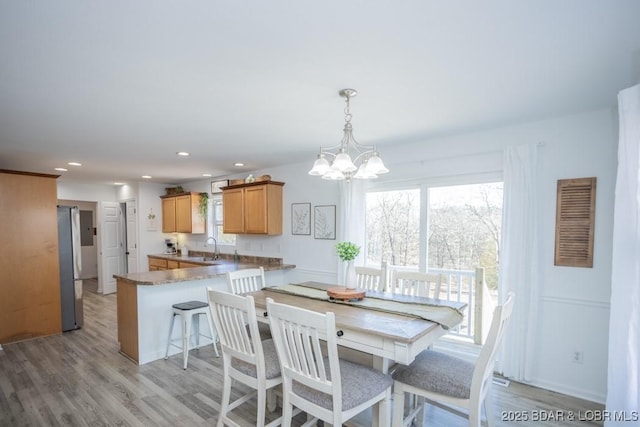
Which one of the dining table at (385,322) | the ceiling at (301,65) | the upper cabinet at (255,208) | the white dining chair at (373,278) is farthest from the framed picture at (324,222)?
the dining table at (385,322)

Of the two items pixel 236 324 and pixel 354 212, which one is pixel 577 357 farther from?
pixel 236 324

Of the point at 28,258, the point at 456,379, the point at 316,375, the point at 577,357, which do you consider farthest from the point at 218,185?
the point at 577,357

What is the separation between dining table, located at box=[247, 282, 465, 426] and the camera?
5.84ft

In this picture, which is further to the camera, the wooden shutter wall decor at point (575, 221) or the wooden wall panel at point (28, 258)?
the wooden wall panel at point (28, 258)

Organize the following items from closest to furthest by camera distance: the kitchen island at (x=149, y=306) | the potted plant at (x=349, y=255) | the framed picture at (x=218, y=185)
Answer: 1. the potted plant at (x=349, y=255)
2. the kitchen island at (x=149, y=306)
3. the framed picture at (x=218, y=185)

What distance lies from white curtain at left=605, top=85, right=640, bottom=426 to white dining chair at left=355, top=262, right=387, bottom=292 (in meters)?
1.64

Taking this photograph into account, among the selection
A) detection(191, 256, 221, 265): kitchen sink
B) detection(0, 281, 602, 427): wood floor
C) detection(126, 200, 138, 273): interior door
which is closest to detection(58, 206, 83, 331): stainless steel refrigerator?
detection(0, 281, 602, 427): wood floor

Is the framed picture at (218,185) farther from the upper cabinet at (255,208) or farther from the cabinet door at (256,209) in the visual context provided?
the cabinet door at (256,209)

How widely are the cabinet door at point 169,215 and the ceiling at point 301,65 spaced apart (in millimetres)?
3211

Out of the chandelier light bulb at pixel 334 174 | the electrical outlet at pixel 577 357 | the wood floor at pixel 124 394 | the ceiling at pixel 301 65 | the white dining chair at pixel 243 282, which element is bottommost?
the wood floor at pixel 124 394

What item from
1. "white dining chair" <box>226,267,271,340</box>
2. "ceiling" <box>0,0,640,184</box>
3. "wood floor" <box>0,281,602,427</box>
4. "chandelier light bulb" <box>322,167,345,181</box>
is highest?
"ceiling" <box>0,0,640,184</box>

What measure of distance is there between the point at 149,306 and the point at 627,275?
4.11 m

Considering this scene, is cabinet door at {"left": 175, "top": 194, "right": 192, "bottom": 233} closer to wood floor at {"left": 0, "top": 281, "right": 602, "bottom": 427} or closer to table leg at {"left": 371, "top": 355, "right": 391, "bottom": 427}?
wood floor at {"left": 0, "top": 281, "right": 602, "bottom": 427}

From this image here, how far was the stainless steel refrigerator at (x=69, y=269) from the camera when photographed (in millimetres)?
4391
